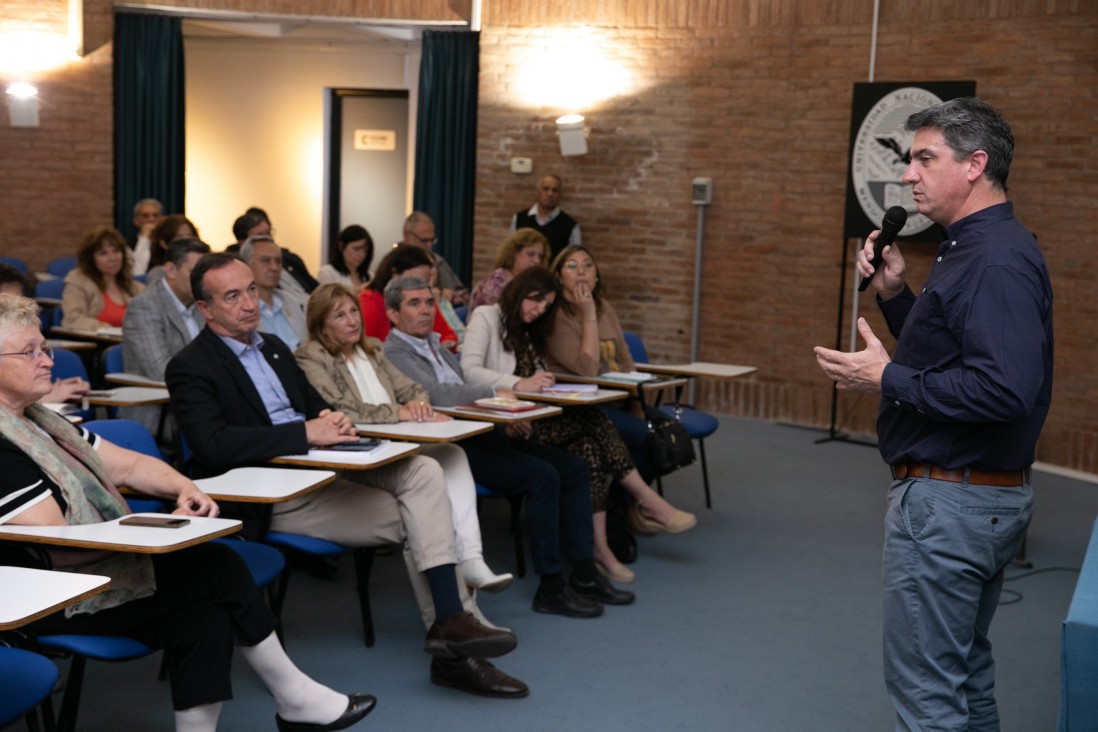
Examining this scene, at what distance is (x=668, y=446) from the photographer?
5.07 meters

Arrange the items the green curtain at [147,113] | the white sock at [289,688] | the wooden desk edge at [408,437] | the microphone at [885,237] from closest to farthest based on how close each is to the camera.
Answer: the microphone at [885,237]
the white sock at [289,688]
the wooden desk edge at [408,437]
the green curtain at [147,113]

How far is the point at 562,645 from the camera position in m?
4.11

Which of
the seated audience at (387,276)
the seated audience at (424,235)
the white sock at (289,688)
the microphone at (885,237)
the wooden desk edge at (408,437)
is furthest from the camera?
the seated audience at (424,235)

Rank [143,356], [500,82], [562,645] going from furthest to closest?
[500,82] < [143,356] < [562,645]

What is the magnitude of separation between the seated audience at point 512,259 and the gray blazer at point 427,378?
1612 millimetres

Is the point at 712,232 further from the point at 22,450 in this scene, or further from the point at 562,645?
the point at 22,450

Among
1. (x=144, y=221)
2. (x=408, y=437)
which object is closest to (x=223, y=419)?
(x=408, y=437)

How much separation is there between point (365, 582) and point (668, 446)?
5.43 ft

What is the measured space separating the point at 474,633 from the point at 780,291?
18.2 ft

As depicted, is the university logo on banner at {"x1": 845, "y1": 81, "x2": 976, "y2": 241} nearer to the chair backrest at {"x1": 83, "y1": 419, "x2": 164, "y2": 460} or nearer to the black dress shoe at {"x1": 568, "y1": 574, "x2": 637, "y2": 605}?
the black dress shoe at {"x1": 568, "y1": 574, "x2": 637, "y2": 605}

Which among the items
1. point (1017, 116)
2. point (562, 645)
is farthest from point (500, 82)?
point (562, 645)

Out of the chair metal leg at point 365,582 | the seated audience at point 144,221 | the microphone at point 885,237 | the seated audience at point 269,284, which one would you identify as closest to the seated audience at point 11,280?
the seated audience at point 269,284

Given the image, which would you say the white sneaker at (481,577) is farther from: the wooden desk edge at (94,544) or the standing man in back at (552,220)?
the standing man in back at (552,220)

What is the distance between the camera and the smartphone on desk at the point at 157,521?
2.72 metres
